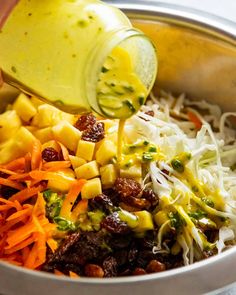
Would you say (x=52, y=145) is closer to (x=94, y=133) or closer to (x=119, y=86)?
(x=94, y=133)

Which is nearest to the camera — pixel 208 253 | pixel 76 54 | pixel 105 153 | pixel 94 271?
pixel 76 54

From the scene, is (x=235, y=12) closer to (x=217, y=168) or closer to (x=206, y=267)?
(x=217, y=168)

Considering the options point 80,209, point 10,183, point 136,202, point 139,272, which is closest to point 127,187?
point 136,202

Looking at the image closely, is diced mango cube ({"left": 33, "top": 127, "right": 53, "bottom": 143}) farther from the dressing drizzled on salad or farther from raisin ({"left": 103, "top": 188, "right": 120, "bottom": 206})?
raisin ({"left": 103, "top": 188, "right": 120, "bottom": 206})

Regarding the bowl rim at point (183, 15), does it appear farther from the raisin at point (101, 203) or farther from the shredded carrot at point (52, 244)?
the shredded carrot at point (52, 244)

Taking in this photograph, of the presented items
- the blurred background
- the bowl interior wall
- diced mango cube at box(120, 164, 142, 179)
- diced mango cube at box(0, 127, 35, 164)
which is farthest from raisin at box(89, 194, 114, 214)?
the blurred background

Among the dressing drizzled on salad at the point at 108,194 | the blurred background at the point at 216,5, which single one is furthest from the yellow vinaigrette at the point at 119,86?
the blurred background at the point at 216,5

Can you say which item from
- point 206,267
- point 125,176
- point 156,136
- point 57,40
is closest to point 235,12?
point 156,136
